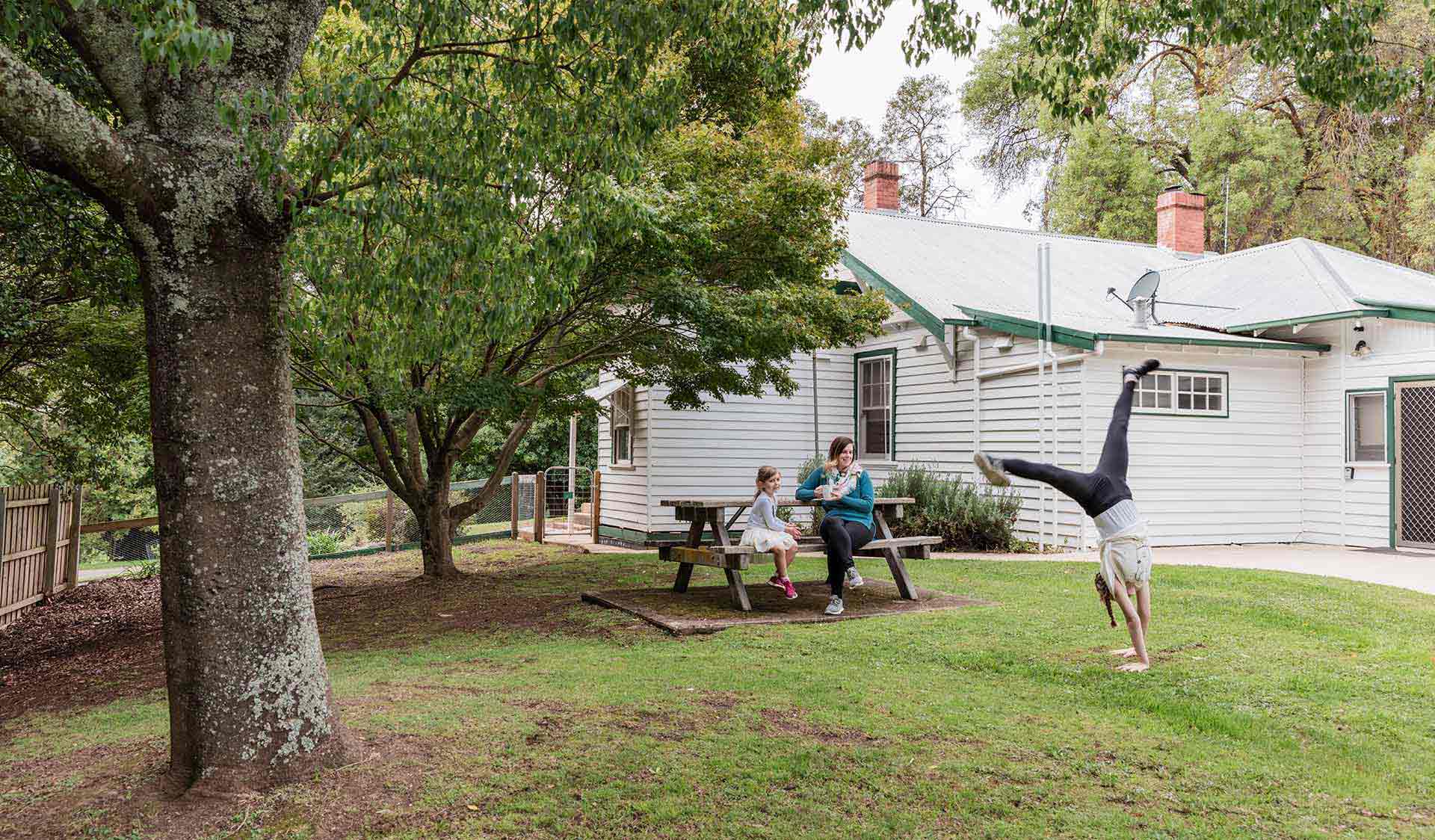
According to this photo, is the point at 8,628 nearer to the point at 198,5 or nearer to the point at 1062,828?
the point at 198,5

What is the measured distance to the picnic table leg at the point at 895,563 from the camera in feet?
27.6

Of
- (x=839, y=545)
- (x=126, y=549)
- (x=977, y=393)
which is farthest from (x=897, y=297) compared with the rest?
(x=126, y=549)

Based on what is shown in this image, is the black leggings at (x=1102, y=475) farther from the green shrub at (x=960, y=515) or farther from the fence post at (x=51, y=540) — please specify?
the fence post at (x=51, y=540)

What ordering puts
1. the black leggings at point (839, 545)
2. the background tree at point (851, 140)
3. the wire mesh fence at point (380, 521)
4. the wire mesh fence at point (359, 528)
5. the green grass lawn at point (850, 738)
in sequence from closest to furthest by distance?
1. the green grass lawn at point (850, 738)
2. the black leggings at point (839, 545)
3. the wire mesh fence at point (380, 521)
4. the wire mesh fence at point (359, 528)
5. the background tree at point (851, 140)

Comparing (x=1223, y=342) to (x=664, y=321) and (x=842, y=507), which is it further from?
(x=842, y=507)

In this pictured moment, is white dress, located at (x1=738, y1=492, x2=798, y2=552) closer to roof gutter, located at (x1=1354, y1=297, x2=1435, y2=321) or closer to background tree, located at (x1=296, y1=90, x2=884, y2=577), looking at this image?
background tree, located at (x1=296, y1=90, x2=884, y2=577)

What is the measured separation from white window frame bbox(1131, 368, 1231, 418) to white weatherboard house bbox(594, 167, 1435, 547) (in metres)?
0.03

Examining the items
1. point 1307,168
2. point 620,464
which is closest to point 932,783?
point 620,464

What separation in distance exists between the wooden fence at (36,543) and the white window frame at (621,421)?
25.6 feet

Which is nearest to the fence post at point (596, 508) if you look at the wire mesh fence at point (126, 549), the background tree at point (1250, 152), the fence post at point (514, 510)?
the fence post at point (514, 510)

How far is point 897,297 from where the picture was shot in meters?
14.8

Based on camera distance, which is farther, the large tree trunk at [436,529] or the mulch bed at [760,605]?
the large tree trunk at [436,529]

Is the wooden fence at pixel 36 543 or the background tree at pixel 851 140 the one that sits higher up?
the background tree at pixel 851 140

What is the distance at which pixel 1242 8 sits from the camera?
5.68m
